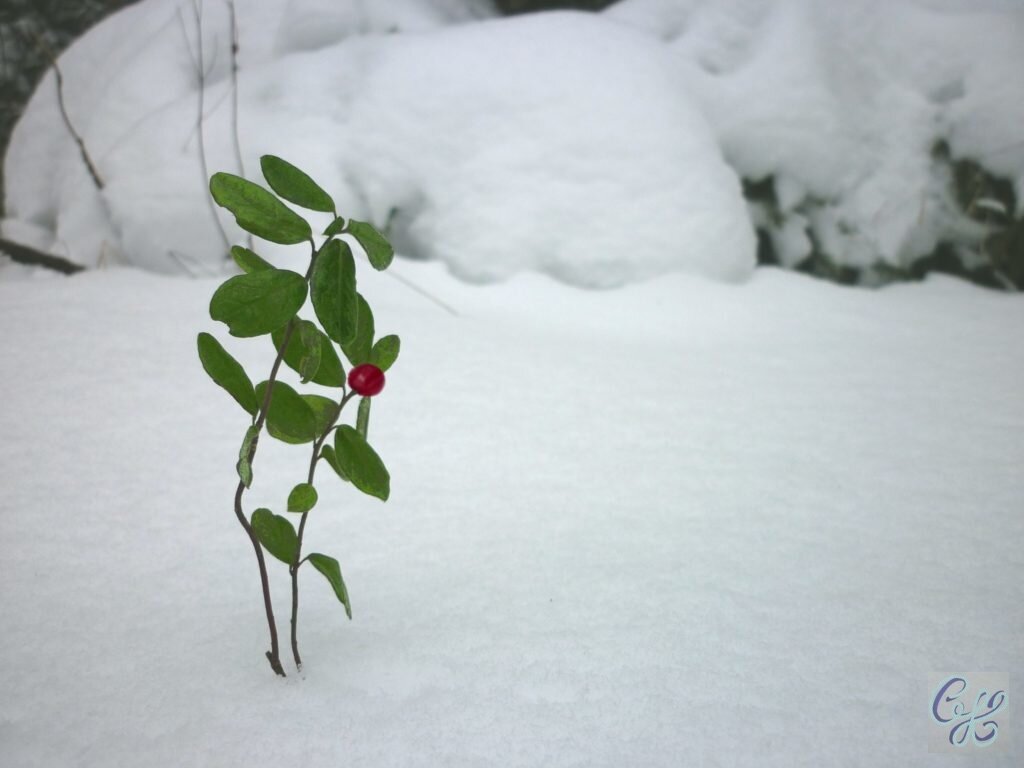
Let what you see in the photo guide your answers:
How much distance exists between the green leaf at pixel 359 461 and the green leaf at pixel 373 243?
11 cm

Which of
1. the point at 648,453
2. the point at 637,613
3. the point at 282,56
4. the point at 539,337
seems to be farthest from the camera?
the point at 282,56

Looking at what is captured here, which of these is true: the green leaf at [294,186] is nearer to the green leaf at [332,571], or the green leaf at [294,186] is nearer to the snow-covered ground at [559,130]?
the green leaf at [332,571]

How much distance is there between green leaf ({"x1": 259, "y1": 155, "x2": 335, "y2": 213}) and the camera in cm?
37

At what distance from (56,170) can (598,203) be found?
5.20 feet

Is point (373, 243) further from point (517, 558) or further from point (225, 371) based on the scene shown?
point (517, 558)

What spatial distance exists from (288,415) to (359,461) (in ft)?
0.20

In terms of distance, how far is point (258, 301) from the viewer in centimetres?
38

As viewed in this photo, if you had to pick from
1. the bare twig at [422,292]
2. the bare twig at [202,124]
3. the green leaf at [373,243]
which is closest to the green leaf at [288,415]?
the green leaf at [373,243]

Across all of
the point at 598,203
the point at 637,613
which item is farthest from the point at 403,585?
the point at 598,203

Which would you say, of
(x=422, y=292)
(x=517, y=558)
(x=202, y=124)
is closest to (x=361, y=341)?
(x=517, y=558)

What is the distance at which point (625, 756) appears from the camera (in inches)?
16.4

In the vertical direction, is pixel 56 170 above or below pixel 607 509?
below

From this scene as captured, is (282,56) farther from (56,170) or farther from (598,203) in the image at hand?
(598,203)

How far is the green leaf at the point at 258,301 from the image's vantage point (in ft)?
1.22
